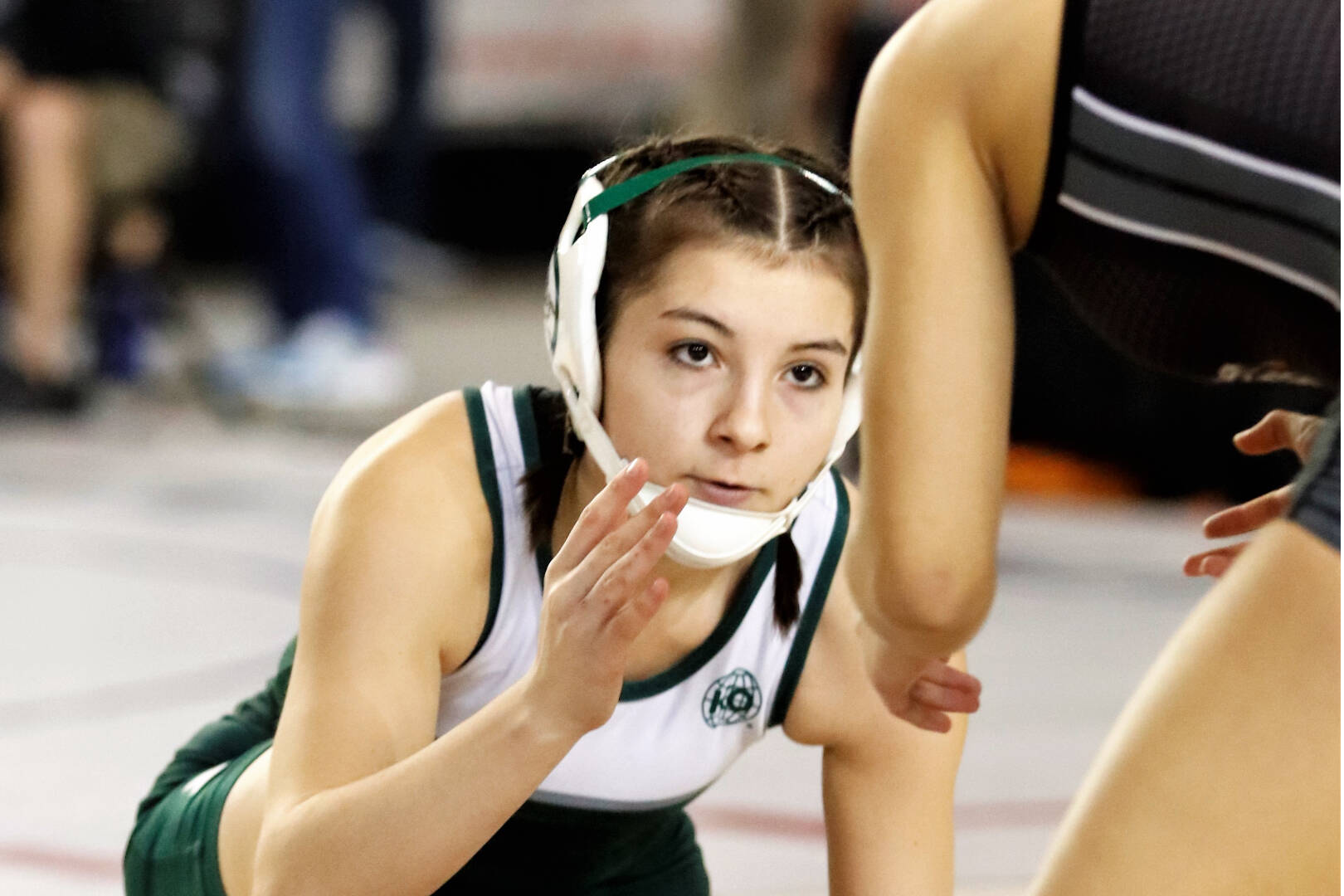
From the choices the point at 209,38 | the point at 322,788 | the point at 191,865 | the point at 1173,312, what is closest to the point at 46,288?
the point at 209,38

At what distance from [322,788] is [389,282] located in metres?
6.87

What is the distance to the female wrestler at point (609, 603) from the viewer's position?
128 centimetres

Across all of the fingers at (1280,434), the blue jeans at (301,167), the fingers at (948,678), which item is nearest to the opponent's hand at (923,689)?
the fingers at (948,678)

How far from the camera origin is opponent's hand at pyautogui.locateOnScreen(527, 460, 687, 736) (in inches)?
44.1

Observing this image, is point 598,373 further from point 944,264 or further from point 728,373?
point 944,264

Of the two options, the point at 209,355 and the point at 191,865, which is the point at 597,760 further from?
the point at 209,355

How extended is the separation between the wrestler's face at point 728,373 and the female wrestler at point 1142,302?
40cm

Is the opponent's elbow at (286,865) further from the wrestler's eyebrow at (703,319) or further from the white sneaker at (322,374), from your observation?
the white sneaker at (322,374)

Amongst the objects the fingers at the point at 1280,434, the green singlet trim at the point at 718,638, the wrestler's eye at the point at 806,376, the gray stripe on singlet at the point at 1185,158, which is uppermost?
the gray stripe on singlet at the point at 1185,158

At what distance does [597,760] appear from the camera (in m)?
1.56

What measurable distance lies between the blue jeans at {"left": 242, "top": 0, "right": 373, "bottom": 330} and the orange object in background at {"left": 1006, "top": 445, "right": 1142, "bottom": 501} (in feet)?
6.21

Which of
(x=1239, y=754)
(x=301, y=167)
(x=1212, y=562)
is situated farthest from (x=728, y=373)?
(x=301, y=167)

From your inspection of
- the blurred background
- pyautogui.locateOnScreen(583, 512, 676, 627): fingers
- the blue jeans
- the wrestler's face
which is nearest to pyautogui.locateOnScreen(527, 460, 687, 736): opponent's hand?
pyautogui.locateOnScreen(583, 512, 676, 627): fingers

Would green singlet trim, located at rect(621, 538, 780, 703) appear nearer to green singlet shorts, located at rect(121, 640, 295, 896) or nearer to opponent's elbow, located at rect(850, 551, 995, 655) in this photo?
green singlet shorts, located at rect(121, 640, 295, 896)
